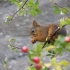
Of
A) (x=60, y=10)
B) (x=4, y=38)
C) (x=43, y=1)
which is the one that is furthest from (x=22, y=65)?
(x=43, y=1)

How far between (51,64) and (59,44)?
0.22ft

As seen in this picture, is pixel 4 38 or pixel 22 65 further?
pixel 4 38

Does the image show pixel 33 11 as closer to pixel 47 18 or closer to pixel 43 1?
pixel 47 18

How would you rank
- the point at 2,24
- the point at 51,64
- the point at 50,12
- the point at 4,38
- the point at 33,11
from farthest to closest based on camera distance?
the point at 50,12 → the point at 2,24 → the point at 4,38 → the point at 33,11 → the point at 51,64

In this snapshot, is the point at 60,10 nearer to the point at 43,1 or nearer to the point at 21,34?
the point at 21,34

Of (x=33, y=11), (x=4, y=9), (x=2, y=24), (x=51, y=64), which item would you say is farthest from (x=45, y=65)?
(x=4, y=9)

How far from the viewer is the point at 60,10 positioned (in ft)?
3.96

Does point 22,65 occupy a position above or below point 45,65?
below

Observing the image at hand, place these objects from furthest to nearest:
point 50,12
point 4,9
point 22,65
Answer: point 4,9 → point 50,12 → point 22,65

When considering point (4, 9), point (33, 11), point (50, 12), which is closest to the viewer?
point (33, 11)

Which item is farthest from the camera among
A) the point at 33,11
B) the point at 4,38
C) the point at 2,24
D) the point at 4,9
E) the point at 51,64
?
the point at 4,9

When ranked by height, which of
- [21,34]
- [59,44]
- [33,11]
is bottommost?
[21,34]

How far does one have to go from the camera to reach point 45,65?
0.74 metres

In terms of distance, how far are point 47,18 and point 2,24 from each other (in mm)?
712
